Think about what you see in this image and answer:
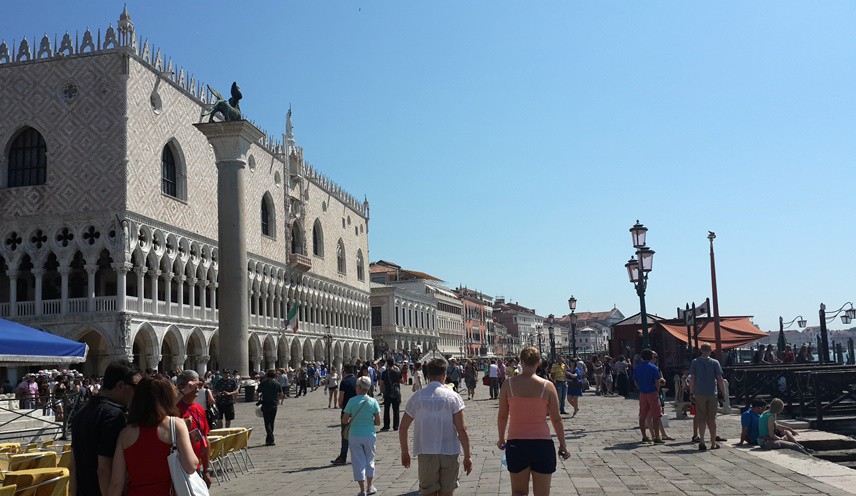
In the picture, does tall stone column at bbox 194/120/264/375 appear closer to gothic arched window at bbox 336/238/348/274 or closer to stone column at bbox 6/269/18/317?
stone column at bbox 6/269/18/317

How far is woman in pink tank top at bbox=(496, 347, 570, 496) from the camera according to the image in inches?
228

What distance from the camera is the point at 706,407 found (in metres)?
10.7

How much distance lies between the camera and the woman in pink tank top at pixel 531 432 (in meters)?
5.80

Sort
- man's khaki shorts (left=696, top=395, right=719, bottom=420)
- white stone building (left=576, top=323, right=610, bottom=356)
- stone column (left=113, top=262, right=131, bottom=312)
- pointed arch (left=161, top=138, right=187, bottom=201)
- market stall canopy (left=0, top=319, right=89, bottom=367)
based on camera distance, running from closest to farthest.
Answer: market stall canopy (left=0, top=319, right=89, bottom=367) < man's khaki shorts (left=696, top=395, right=719, bottom=420) < stone column (left=113, top=262, right=131, bottom=312) < pointed arch (left=161, top=138, right=187, bottom=201) < white stone building (left=576, top=323, right=610, bottom=356)

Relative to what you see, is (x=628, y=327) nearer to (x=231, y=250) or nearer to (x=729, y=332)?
(x=729, y=332)

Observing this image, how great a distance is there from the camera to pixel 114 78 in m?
32.5

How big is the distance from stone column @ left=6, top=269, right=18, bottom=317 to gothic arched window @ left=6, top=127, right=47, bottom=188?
12.3ft

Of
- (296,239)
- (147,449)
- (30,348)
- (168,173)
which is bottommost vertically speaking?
(147,449)

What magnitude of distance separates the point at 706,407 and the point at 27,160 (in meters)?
Result: 31.1

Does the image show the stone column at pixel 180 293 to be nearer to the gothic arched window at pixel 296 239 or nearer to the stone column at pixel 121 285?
the stone column at pixel 121 285

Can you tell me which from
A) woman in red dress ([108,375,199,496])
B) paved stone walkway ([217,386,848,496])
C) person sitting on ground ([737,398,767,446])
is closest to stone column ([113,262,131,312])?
paved stone walkway ([217,386,848,496])

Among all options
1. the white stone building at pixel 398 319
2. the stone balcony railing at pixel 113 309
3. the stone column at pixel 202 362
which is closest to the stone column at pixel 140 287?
the stone balcony railing at pixel 113 309

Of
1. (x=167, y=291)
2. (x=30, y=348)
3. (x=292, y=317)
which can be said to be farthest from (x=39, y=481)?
(x=292, y=317)

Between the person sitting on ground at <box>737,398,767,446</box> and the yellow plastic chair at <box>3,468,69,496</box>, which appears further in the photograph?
the person sitting on ground at <box>737,398,767,446</box>
